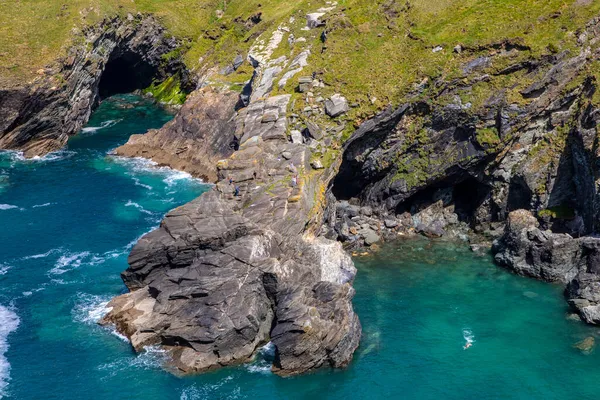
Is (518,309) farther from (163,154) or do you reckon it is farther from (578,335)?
(163,154)

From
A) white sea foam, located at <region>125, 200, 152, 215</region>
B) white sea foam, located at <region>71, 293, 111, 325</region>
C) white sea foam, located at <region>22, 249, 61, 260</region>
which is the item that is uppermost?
white sea foam, located at <region>125, 200, 152, 215</region>

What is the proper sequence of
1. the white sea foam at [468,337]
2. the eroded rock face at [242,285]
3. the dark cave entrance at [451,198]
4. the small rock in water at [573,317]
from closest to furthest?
the eroded rock face at [242,285] < the white sea foam at [468,337] < the small rock in water at [573,317] < the dark cave entrance at [451,198]

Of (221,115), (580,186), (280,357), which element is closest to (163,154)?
(221,115)

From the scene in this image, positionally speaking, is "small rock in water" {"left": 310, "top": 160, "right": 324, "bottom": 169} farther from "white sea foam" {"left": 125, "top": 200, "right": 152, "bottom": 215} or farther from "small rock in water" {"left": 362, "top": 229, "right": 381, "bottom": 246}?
"white sea foam" {"left": 125, "top": 200, "right": 152, "bottom": 215}

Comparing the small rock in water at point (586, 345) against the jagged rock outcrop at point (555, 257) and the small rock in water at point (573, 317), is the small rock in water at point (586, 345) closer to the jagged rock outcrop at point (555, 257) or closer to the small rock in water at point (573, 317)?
the jagged rock outcrop at point (555, 257)

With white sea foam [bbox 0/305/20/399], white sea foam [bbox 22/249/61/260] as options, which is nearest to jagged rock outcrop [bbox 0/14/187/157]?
white sea foam [bbox 22/249/61/260]

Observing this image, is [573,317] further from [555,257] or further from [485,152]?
[485,152]

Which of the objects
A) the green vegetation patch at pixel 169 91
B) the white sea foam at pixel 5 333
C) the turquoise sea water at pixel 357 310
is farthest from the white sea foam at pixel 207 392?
the green vegetation patch at pixel 169 91
